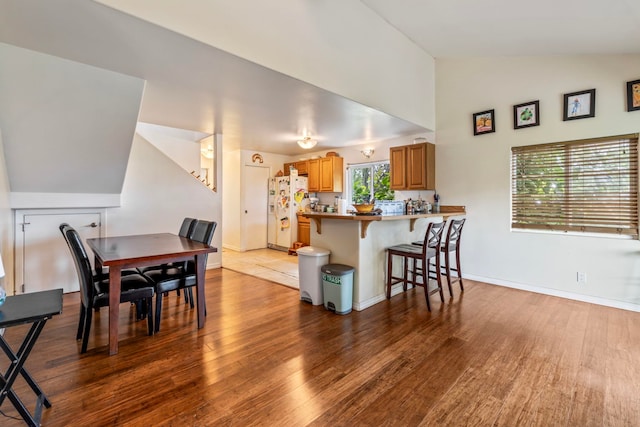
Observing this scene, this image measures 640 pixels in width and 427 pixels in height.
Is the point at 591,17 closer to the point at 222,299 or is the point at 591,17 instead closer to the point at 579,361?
the point at 579,361

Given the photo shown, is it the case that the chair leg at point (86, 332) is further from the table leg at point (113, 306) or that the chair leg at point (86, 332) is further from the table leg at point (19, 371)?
the table leg at point (19, 371)

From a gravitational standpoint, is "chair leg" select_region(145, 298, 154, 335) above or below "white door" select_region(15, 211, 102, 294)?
below

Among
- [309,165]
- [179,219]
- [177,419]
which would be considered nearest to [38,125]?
[179,219]

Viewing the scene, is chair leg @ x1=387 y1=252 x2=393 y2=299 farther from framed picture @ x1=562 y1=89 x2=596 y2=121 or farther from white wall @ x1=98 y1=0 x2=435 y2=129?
framed picture @ x1=562 y1=89 x2=596 y2=121

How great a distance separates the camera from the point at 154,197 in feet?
14.9

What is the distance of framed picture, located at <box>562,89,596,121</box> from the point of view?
11.2 ft

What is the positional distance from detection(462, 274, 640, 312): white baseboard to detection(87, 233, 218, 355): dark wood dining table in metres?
3.86

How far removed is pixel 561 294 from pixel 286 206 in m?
5.09

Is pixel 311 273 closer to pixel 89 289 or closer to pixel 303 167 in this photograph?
pixel 89 289

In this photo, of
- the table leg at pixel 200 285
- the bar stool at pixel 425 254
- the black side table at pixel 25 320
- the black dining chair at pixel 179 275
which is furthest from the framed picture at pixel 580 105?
the black side table at pixel 25 320

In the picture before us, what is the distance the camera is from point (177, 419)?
1.63 metres

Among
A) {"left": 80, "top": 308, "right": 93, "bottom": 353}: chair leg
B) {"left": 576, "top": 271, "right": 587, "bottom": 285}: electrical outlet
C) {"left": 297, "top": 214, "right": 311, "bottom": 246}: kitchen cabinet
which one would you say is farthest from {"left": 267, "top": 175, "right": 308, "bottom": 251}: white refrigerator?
{"left": 576, "top": 271, "right": 587, "bottom": 285}: electrical outlet

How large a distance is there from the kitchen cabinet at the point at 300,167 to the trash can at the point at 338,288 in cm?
417

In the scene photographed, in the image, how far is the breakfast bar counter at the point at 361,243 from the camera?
3.27 m
